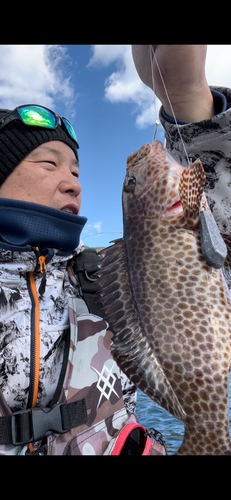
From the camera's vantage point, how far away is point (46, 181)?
2.98 metres

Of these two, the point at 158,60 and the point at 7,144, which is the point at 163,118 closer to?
the point at 158,60

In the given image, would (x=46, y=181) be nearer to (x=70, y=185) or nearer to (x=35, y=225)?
(x=70, y=185)

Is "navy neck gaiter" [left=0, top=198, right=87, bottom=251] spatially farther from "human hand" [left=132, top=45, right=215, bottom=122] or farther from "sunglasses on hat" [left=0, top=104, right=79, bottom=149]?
"human hand" [left=132, top=45, right=215, bottom=122]

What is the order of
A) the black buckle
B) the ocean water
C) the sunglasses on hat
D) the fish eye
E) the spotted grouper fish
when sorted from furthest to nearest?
the ocean water
the sunglasses on hat
the fish eye
the black buckle
the spotted grouper fish

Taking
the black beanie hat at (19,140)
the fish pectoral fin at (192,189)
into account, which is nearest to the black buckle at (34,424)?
the fish pectoral fin at (192,189)

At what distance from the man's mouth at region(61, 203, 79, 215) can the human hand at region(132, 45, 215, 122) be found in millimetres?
1089

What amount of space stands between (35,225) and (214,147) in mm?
1521

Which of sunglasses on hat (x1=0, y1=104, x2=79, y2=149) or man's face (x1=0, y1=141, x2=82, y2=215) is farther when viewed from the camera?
sunglasses on hat (x1=0, y1=104, x2=79, y2=149)

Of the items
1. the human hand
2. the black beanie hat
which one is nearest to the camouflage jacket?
the black beanie hat

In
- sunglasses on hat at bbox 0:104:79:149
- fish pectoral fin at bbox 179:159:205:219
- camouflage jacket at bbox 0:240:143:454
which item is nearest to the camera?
fish pectoral fin at bbox 179:159:205:219

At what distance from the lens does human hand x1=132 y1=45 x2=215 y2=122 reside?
2.37 metres

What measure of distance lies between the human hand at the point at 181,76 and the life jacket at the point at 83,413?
1.61 meters

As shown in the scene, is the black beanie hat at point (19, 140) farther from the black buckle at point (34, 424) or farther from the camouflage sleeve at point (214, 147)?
the black buckle at point (34, 424)
